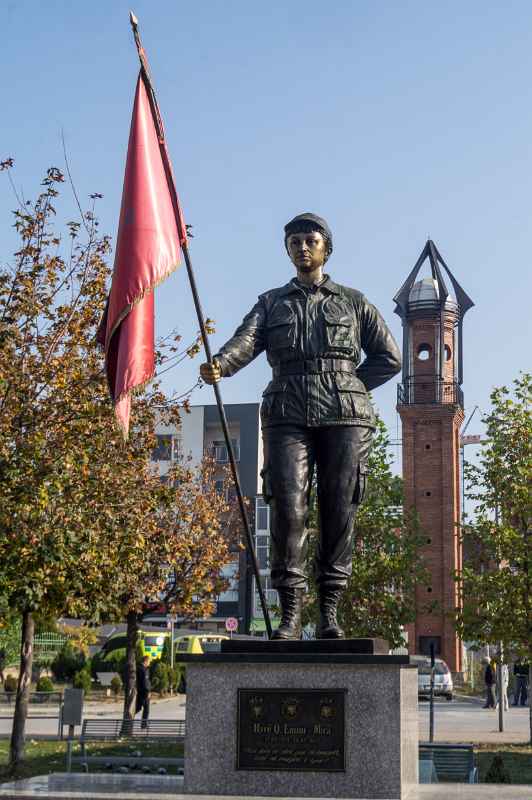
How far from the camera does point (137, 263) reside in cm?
818

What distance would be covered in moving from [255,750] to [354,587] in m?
21.1

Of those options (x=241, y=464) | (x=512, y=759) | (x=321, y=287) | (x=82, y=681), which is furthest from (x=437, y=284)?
(x=321, y=287)

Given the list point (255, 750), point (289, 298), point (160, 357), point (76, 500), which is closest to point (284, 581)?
point (255, 750)

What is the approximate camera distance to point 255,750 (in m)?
7.20

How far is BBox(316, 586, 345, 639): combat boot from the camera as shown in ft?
25.0

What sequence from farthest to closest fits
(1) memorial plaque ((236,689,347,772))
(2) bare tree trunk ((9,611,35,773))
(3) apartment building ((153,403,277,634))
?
1. (3) apartment building ((153,403,277,634))
2. (2) bare tree trunk ((9,611,35,773))
3. (1) memorial plaque ((236,689,347,772))

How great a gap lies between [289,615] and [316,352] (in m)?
1.81

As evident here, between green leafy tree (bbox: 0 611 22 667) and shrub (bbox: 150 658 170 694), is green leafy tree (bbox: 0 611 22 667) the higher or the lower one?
the higher one

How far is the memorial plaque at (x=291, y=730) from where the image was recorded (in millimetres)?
7109

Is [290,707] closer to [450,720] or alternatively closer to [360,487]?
[360,487]

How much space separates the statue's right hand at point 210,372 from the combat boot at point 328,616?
1593 mm

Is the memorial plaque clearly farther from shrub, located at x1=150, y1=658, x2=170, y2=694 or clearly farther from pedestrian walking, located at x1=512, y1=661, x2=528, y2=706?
pedestrian walking, located at x1=512, y1=661, x2=528, y2=706

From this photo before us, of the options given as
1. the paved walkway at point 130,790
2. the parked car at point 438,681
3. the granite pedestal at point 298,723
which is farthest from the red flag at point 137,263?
the parked car at point 438,681

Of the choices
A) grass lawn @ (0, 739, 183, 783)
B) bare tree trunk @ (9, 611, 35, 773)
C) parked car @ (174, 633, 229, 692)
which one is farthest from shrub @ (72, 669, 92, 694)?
bare tree trunk @ (9, 611, 35, 773)
